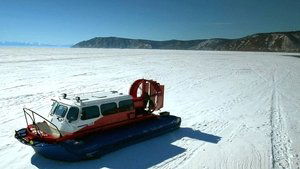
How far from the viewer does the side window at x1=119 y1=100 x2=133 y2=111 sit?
462 inches

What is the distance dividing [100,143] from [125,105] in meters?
2.23

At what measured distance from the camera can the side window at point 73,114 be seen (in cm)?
1036

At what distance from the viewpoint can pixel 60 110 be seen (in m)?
10.7

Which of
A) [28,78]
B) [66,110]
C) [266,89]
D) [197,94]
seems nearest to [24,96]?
[28,78]

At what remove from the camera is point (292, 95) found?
840 inches

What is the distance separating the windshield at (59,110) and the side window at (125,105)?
211 cm

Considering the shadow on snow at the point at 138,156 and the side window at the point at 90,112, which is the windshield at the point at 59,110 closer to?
the side window at the point at 90,112

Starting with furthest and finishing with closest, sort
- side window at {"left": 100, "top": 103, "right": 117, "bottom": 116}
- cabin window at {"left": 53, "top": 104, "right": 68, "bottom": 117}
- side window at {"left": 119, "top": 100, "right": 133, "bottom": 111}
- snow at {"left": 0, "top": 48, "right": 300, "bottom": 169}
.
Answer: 1. side window at {"left": 119, "top": 100, "right": 133, "bottom": 111}
2. side window at {"left": 100, "top": 103, "right": 117, "bottom": 116}
3. cabin window at {"left": 53, "top": 104, "right": 68, "bottom": 117}
4. snow at {"left": 0, "top": 48, "right": 300, "bottom": 169}

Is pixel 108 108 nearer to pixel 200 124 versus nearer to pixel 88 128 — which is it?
pixel 88 128

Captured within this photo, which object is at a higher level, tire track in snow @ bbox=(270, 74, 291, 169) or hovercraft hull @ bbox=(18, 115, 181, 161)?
hovercraft hull @ bbox=(18, 115, 181, 161)

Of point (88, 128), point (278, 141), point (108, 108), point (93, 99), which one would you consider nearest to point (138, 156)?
point (88, 128)

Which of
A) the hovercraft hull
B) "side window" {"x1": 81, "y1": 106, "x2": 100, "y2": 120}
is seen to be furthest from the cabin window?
the hovercraft hull

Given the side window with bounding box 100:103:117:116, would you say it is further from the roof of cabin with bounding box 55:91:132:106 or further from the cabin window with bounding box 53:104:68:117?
the cabin window with bounding box 53:104:68:117

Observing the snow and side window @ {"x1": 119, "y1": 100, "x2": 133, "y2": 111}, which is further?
side window @ {"x1": 119, "y1": 100, "x2": 133, "y2": 111}
